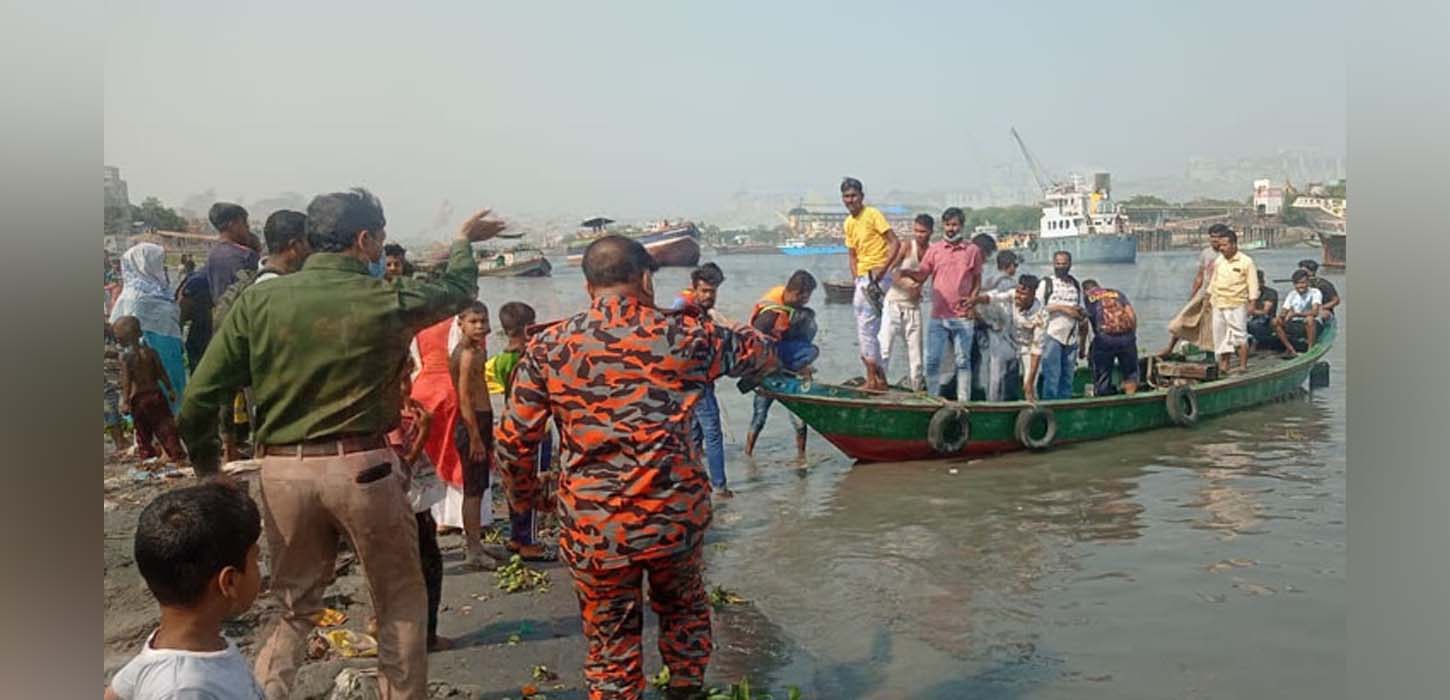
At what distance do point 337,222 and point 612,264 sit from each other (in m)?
0.96

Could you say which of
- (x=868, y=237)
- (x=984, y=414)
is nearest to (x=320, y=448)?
(x=868, y=237)

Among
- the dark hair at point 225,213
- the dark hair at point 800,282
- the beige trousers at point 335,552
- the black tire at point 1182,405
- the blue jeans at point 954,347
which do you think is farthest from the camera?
the black tire at point 1182,405

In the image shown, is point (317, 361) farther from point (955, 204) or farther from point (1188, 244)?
point (1188, 244)

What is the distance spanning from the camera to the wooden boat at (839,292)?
6121 millimetres

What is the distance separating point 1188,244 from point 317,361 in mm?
4279

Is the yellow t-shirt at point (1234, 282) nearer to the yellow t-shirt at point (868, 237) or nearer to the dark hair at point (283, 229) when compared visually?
the yellow t-shirt at point (868, 237)

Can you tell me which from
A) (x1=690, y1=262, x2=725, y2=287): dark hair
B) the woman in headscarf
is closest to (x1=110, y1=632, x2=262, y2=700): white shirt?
the woman in headscarf

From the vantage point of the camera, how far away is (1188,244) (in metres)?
6.29

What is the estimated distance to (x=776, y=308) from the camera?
592 cm

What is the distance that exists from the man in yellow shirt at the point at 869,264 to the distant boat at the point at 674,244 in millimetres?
728

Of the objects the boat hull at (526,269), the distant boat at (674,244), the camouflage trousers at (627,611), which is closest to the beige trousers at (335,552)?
the camouflage trousers at (627,611)

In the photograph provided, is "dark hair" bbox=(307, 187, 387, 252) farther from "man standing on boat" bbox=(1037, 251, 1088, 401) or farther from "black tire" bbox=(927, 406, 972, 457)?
"man standing on boat" bbox=(1037, 251, 1088, 401)

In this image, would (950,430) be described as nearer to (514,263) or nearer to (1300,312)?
(1300,312)
